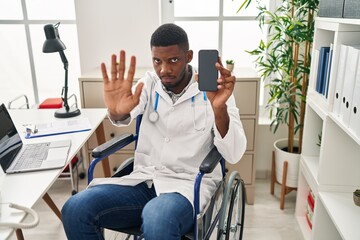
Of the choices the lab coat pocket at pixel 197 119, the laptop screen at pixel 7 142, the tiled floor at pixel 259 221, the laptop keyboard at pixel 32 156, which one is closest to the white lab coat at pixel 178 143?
the lab coat pocket at pixel 197 119

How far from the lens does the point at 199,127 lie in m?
1.62

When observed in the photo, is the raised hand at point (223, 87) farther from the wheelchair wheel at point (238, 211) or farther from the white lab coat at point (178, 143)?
the wheelchair wheel at point (238, 211)

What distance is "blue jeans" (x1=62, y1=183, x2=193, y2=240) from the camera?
132 centimetres

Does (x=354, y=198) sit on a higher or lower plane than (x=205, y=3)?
lower

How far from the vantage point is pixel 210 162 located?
1.38 metres

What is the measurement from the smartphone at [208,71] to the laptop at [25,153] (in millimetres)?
686

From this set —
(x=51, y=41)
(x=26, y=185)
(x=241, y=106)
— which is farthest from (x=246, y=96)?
(x=26, y=185)

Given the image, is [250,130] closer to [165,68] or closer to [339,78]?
[339,78]

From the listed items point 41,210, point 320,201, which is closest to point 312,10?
point 320,201

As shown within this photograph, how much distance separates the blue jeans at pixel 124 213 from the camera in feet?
4.34

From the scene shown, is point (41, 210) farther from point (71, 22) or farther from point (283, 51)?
point (283, 51)

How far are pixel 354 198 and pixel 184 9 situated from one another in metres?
1.78

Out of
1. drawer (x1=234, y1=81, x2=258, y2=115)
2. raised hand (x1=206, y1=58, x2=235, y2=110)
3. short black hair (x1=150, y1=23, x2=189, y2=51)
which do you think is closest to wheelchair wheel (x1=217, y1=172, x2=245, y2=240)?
raised hand (x1=206, y1=58, x2=235, y2=110)

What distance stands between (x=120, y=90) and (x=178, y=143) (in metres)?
0.35
